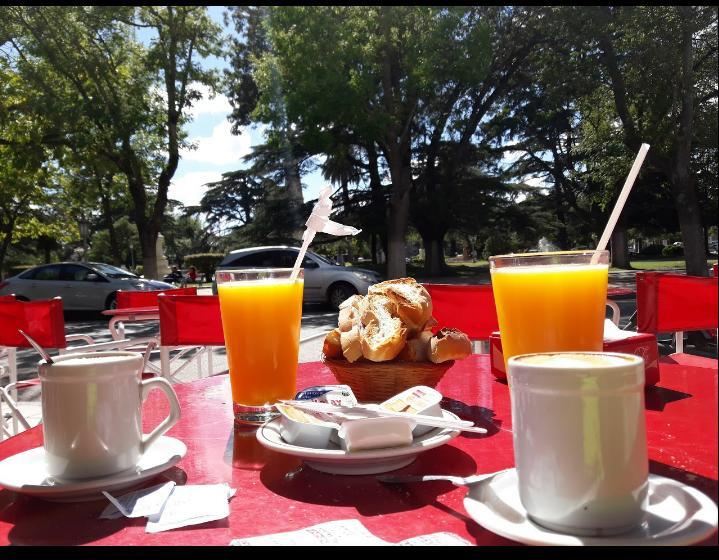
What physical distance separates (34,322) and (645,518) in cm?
291

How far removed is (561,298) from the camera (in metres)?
0.77

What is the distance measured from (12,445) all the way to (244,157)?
67.4 feet

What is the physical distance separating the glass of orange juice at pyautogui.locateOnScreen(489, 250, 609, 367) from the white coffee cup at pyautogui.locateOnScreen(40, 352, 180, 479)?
47 centimetres

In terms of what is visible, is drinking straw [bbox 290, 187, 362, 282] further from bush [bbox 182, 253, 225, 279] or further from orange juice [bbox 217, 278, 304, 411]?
bush [bbox 182, 253, 225, 279]

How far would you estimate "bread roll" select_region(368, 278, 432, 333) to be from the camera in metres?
1.00

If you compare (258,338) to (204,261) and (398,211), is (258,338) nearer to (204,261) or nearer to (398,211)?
(398,211)

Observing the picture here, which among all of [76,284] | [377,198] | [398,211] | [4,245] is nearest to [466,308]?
[76,284]

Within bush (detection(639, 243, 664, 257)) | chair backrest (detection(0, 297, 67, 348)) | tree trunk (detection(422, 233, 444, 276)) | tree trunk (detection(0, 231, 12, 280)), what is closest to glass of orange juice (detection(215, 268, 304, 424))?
chair backrest (detection(0, 297, 67, 348))

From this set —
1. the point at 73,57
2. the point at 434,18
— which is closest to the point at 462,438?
the point at 73,57

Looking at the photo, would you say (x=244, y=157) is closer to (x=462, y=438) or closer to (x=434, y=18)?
(x=434, y=18)

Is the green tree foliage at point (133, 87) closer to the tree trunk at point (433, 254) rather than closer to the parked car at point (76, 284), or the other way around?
the parked car at point (76, 284)

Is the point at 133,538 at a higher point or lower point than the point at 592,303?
lower

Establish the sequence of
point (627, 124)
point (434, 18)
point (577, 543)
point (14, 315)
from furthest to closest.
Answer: point (434, 18) → point (14, 315) → point (627, 124) → point (577, 543)

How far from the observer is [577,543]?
45 centimetres
